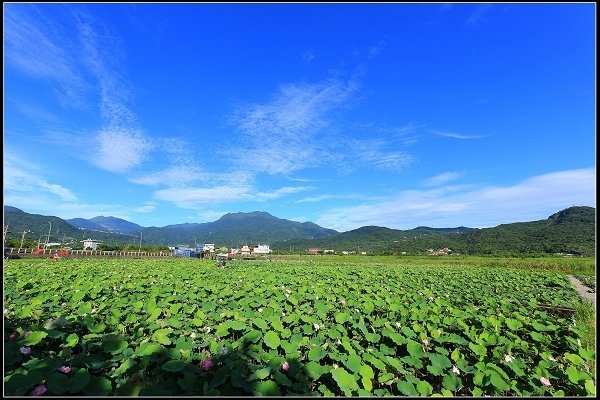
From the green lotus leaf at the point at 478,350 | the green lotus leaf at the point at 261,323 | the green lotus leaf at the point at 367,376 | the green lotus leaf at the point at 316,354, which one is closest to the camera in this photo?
the green lotus leaf at the point at 367,376

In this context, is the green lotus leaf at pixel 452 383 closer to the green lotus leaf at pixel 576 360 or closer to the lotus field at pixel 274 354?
the lotus field at pixel 274 354

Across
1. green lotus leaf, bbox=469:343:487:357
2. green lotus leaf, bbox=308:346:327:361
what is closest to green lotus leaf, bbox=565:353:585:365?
green lotus leaf, bbox=469:343:487:357

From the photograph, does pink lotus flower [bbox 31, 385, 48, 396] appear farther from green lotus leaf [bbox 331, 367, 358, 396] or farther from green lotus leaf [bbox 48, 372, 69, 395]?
green lotus leaf [bbox 331, 367, 358, 396]

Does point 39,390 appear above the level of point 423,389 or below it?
above

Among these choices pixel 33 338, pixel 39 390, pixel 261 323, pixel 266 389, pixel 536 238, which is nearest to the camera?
pixel 39 390

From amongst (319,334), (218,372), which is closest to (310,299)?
(319,334)

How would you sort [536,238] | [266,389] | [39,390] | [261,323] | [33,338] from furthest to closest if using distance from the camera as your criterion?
[536,238]
[261,323]
[33,338]
[266,389]
[39,390]

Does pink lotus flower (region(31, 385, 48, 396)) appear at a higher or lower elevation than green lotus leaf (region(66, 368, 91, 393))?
lower

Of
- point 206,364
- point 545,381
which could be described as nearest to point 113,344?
point 206,364

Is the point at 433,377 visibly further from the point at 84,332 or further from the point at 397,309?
the point at 84,332

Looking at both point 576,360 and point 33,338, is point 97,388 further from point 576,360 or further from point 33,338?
point 576,360

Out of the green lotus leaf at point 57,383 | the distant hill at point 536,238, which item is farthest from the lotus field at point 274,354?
the distant hill at point 536,238

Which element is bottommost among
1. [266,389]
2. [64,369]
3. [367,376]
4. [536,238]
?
[536,238]

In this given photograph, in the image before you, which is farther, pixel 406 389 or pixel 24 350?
pixel 24 350
